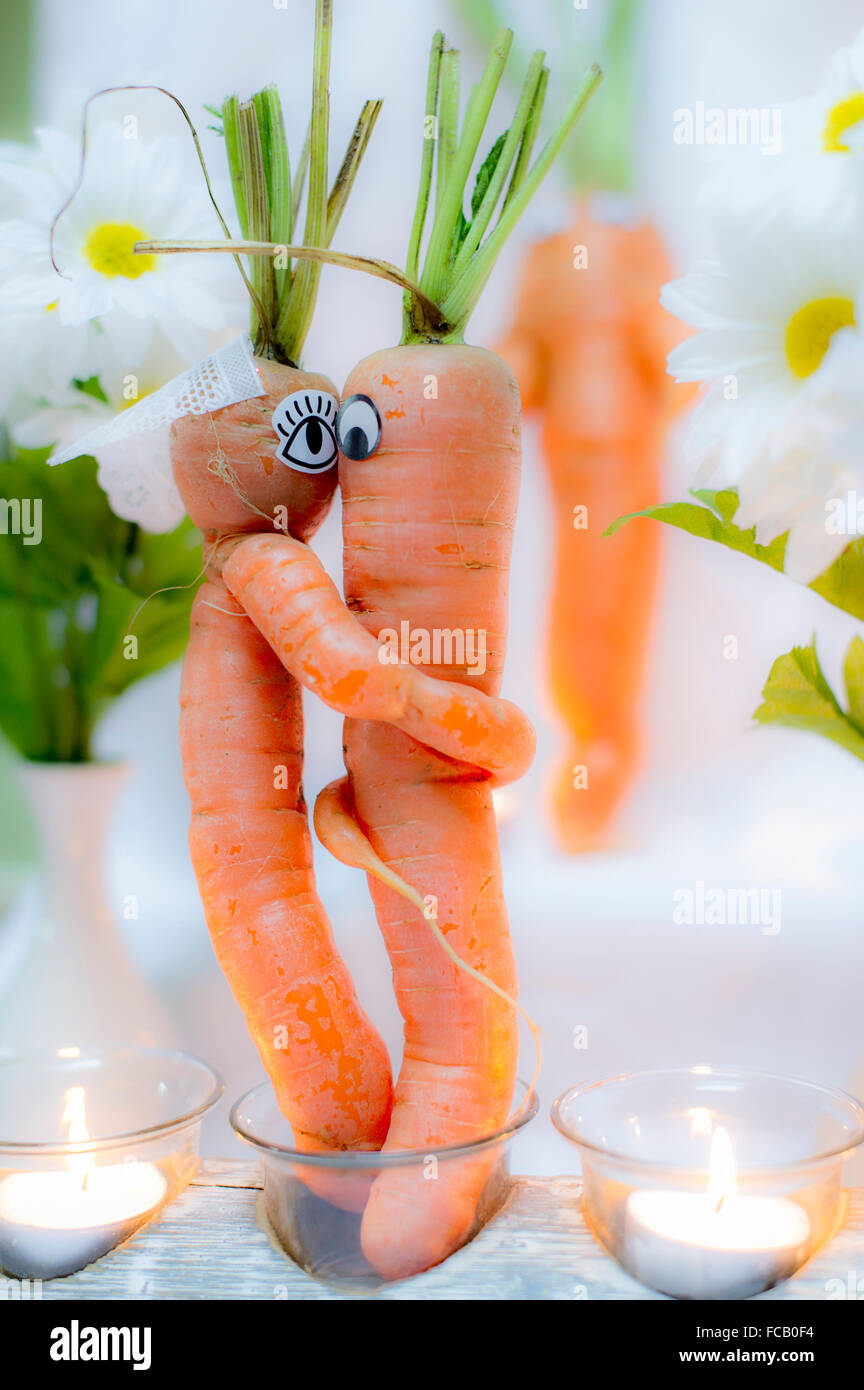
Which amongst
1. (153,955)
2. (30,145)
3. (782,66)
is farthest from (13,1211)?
(782,66)

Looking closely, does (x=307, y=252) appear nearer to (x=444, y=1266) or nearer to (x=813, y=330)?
(x=813, y=330)

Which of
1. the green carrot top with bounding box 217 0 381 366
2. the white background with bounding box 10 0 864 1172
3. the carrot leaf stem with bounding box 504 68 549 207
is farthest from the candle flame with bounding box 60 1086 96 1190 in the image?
the carrot leaf stem with bounding box 504 68 549 207

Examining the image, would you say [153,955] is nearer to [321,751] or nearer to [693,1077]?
[321,751]

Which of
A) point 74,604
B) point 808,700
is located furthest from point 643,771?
point 74,604

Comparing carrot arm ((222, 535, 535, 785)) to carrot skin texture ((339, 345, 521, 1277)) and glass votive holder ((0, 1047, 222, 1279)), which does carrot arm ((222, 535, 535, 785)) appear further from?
glass votive holder ((0, 1047, 222, 1279))

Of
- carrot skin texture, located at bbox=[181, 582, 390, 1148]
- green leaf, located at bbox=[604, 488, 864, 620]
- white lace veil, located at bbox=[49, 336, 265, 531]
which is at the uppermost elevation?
white lace veil, located at bbox=[49, 336, 265, 531]

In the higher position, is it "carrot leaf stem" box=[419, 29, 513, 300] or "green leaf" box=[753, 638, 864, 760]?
"carrot leaf stem" box=[419, 29, 513, 300]

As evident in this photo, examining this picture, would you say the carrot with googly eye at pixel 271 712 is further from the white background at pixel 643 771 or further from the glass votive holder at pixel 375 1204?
the white background at pixel 643 771
